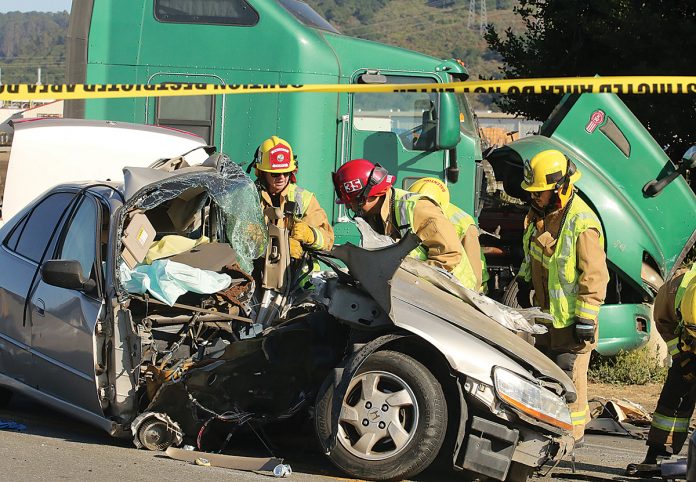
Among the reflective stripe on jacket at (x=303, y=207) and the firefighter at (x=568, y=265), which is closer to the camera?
the firefighter at (x=568, y=265)

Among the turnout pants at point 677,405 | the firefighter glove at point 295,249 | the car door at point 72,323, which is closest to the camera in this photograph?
the car door at point 72,323

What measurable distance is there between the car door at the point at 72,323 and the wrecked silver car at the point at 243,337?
0.01 metres

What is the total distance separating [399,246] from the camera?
584cm

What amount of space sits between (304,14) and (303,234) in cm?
296

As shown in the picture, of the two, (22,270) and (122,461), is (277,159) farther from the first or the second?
(122,461)

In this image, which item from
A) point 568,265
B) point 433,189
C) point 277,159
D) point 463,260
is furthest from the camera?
point 433,189

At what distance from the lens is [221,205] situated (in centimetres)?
725

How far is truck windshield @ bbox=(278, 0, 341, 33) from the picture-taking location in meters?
10.1

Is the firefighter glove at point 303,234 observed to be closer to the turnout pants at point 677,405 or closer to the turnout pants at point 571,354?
the turnout pants at point 571,354

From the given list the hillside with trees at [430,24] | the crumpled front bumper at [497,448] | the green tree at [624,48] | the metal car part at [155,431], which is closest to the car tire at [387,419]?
the crumpled front bumper at [497,448]

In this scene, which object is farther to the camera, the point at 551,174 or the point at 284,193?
the point at 284,193

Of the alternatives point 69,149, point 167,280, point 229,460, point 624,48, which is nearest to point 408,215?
point 167,280

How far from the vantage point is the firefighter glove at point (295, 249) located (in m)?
7.92

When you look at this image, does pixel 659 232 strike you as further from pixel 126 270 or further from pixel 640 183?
pixel 126 270
